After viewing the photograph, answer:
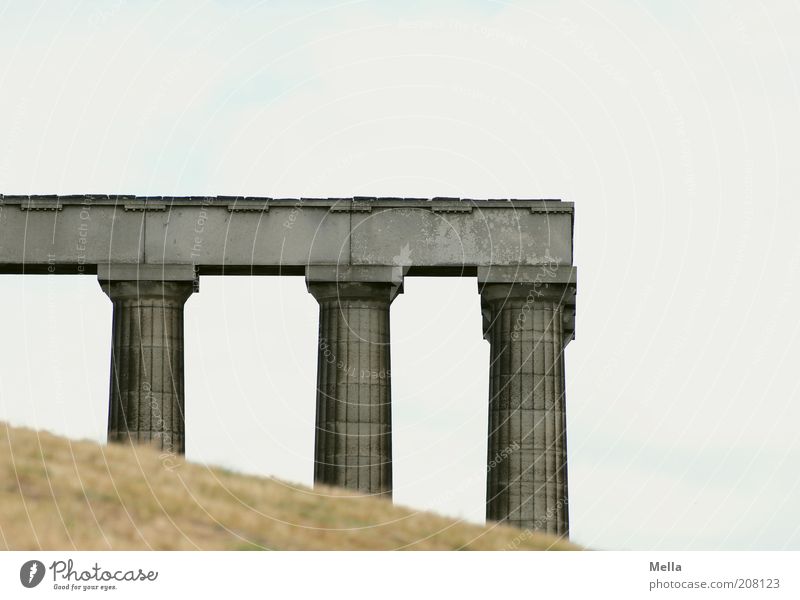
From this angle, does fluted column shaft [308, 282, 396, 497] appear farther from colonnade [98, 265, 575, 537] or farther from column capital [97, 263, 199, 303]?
column capital [97, 263, 199, 303]

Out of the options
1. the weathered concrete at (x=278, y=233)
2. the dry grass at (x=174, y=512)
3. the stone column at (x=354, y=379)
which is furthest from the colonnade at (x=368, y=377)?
the dry grass at (x=174, y=512)

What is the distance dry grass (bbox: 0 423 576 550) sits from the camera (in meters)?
43.2

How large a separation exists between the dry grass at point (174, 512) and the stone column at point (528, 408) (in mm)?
8206

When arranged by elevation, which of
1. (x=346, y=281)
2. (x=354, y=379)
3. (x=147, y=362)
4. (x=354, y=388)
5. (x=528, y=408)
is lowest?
(x=528, y=408)

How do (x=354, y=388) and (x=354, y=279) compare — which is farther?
(x=354, y=279)

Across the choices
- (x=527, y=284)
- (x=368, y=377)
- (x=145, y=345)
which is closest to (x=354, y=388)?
(x=368, y=377)

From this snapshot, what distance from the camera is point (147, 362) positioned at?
216ft

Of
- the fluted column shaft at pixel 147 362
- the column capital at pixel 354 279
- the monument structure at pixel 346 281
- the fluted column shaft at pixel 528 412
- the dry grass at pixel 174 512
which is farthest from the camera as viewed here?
the column capital at pixel 354 279

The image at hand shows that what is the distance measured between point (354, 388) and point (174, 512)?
20221 mm

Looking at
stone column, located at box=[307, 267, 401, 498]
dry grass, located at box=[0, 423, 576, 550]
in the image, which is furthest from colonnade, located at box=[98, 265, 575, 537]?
dry grass, located at box=[0, 423, 576, 550]

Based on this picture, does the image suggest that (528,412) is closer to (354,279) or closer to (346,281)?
(354,279)

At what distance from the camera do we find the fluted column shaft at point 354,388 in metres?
64.8

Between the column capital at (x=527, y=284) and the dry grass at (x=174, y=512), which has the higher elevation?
the column capital at (x=527, y=284)

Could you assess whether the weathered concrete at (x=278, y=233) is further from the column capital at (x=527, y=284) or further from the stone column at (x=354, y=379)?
the stone column at (x=354, y=379)
